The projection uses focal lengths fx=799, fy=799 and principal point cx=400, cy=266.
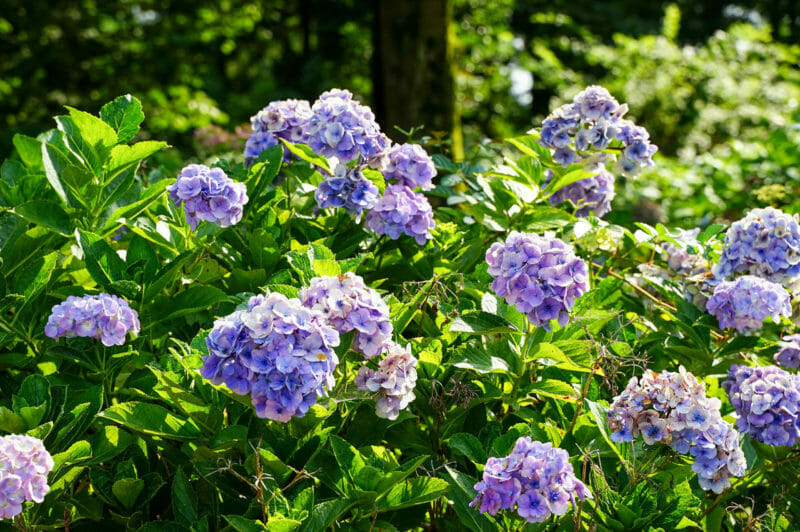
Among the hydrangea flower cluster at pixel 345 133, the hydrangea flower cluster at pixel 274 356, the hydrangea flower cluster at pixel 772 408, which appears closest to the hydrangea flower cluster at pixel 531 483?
the hydrangea flower cluster at pixel 274 356

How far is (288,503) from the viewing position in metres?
1.42

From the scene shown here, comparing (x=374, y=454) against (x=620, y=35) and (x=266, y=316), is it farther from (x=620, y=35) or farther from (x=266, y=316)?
(x=620, y=35)

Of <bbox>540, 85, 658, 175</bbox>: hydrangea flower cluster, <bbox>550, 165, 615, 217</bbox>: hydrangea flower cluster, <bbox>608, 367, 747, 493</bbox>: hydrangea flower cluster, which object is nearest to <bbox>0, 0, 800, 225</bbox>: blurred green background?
<bbox>550, 165, 615, 217</bbox>: hydrangea flower cluster

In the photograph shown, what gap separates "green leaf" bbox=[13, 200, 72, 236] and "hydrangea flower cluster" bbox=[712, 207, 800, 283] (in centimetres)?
171

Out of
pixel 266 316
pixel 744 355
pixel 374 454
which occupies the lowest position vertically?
pixel 744 355

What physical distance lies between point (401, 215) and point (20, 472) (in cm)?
106

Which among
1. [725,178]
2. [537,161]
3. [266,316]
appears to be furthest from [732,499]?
[725,178]

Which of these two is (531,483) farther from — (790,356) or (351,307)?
(790,356)

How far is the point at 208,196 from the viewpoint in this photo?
1.84 meters

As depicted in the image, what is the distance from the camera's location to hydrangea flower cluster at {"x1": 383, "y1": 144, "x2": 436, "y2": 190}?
222 cm

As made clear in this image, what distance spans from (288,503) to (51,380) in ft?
2.28

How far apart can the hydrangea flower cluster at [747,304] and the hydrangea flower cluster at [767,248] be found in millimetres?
201

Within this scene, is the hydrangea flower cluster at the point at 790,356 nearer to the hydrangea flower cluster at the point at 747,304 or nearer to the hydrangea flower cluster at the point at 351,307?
the hydrangea flower cluster at the point at 747,304

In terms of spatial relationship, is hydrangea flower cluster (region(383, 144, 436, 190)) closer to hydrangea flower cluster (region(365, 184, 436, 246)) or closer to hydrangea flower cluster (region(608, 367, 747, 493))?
hydrangea flower cluster (region(365, 184, 436, 246))
